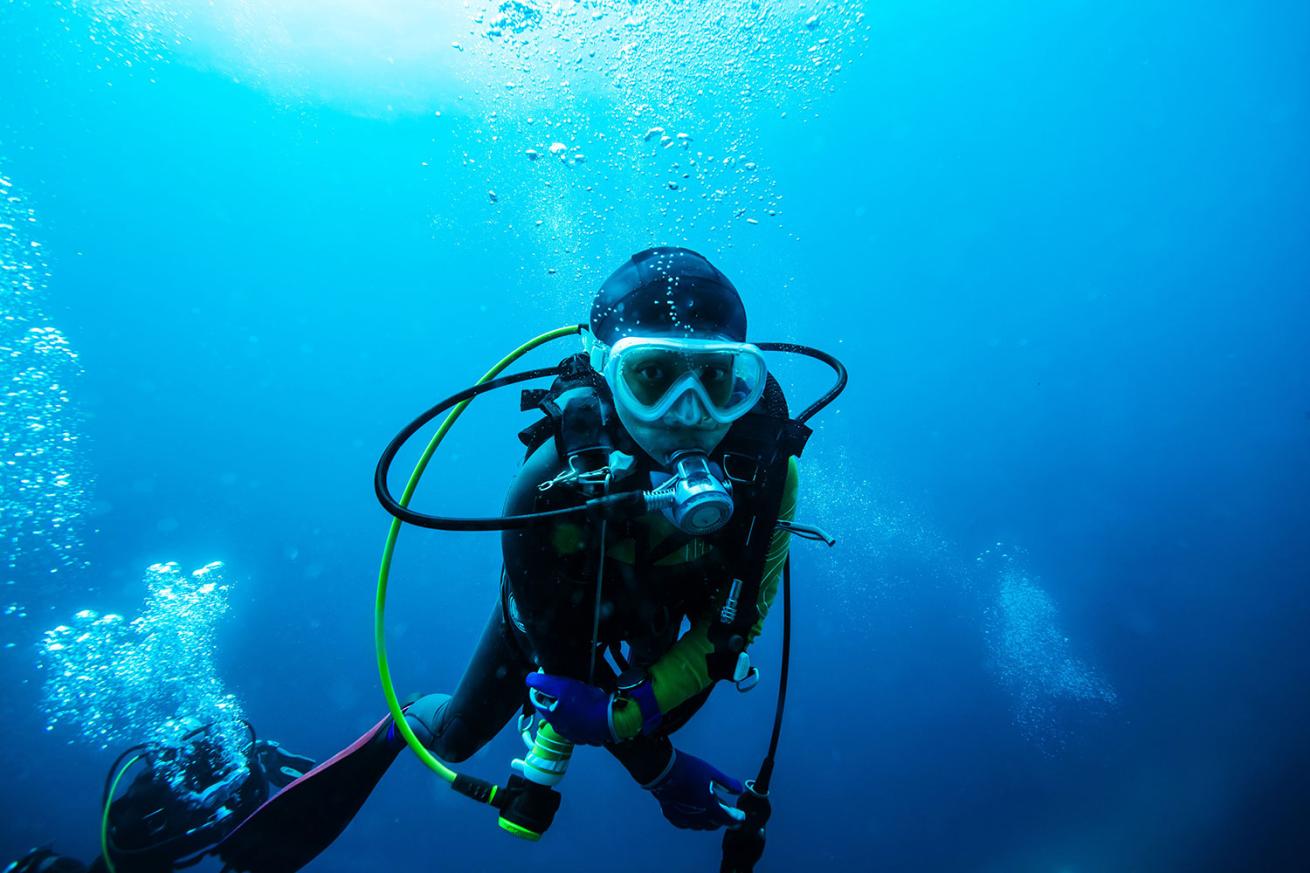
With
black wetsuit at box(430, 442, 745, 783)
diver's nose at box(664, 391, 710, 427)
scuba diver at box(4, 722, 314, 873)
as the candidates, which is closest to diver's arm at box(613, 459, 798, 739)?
black wetsuit at box(430, 442, 745, 783)

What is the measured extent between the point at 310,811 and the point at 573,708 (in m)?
3.69

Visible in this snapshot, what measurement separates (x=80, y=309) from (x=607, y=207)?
44.2m

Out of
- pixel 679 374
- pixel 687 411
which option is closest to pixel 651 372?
pixel 679 374

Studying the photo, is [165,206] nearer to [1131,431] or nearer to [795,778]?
[795,778]

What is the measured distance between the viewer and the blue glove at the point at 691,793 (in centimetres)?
283

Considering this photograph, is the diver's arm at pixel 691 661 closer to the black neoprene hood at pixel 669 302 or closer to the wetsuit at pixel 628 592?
the wetsuit at pixel 628 592

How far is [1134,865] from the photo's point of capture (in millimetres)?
15977

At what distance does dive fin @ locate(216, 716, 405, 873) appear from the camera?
14.1 ft

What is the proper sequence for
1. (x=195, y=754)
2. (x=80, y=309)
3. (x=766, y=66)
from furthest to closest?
1. (x=80, y=309)
2. (x=766, y=66)
3. (x=195, y=754)

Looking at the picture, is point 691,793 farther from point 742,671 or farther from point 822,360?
point 822,360

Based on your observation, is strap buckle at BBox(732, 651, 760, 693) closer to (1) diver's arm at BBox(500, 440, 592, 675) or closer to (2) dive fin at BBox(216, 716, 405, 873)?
(1) diver's arm at BBox(500, 440, 592, 675)

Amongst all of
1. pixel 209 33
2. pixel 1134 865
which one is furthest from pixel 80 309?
pixel 1134 865

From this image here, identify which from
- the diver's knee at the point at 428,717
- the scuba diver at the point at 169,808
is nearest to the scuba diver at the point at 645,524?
the diver's knee at the point at 428,717

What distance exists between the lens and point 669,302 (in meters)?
2.34
